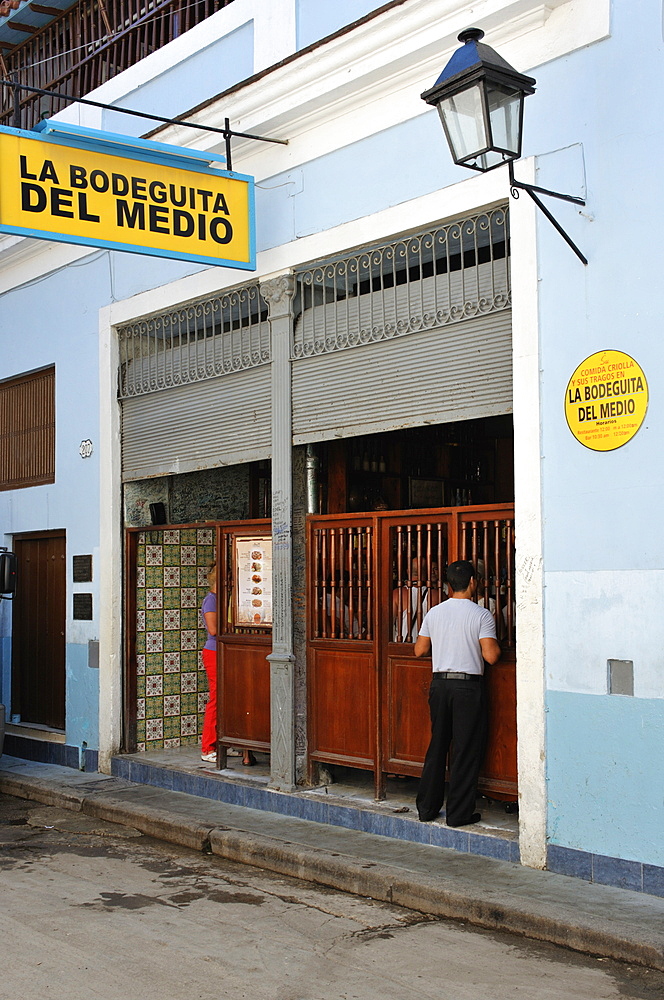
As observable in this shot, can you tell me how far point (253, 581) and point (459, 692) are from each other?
2.58 meters

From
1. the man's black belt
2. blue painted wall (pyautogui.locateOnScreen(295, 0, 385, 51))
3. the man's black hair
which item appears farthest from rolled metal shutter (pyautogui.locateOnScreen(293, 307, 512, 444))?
blue painted wall (pyautogui.locateOnScreen(295, 0, 385, 51))

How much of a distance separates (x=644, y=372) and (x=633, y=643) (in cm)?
148

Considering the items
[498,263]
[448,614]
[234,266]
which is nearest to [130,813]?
[448,614]

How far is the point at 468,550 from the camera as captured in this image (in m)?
7.40

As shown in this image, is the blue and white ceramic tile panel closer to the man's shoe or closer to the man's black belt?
the man's black belt

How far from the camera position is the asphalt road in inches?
196

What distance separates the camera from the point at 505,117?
6020 mm

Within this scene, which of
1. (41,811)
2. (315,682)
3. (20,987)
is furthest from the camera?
(41,811)

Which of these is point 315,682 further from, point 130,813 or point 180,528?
point 180,528

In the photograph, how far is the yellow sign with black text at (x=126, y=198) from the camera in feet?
23.8

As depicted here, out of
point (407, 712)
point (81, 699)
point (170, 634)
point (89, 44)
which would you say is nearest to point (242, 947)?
point (407, 712)

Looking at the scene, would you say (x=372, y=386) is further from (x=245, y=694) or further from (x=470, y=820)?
(x=470, y=820)

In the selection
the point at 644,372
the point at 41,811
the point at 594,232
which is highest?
the point at 594,232

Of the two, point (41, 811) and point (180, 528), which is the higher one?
point (180, 528)
